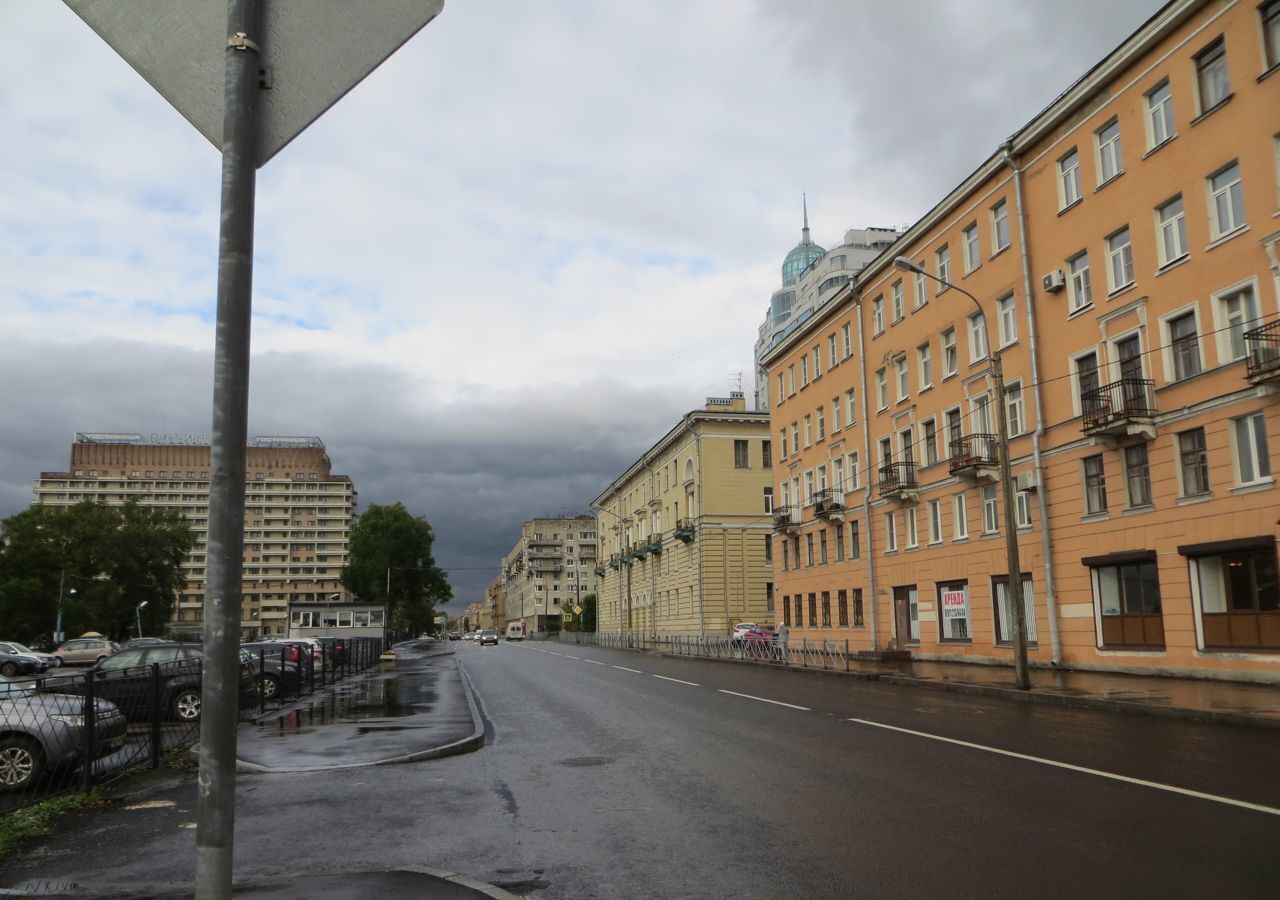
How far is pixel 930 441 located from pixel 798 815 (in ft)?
101

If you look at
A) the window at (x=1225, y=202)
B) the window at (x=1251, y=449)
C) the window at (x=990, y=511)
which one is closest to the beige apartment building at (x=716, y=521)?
the window at (x=990, y=511)

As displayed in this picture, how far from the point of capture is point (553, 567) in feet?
591

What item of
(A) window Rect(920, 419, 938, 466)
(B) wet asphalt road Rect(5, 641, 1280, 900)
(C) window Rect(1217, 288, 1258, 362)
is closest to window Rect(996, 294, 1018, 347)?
(A) window Rect(920, 419, 938, 466)

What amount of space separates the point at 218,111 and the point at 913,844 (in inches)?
259

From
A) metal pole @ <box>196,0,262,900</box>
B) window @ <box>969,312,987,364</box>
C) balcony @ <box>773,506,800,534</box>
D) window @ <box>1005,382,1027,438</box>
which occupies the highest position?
window @ <box>969,312,987,364</box>

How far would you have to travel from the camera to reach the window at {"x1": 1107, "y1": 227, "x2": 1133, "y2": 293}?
26.3 metres

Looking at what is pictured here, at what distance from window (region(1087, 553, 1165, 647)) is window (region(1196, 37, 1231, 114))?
36.5ft

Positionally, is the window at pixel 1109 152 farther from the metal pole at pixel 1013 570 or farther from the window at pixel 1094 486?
the metal pole at pixel 1013 570

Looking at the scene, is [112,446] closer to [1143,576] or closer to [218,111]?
[1143,576]

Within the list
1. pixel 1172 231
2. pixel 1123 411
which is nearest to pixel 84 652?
pixel 1123 411

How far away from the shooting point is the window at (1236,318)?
2222 cm

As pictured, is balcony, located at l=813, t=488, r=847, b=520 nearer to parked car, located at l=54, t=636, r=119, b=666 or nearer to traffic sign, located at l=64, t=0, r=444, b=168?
parked car, located at l=54, t=636, r=119, b=666

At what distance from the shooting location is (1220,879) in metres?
5.88

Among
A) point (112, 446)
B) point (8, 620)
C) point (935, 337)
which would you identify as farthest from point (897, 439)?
point (112, 446)
